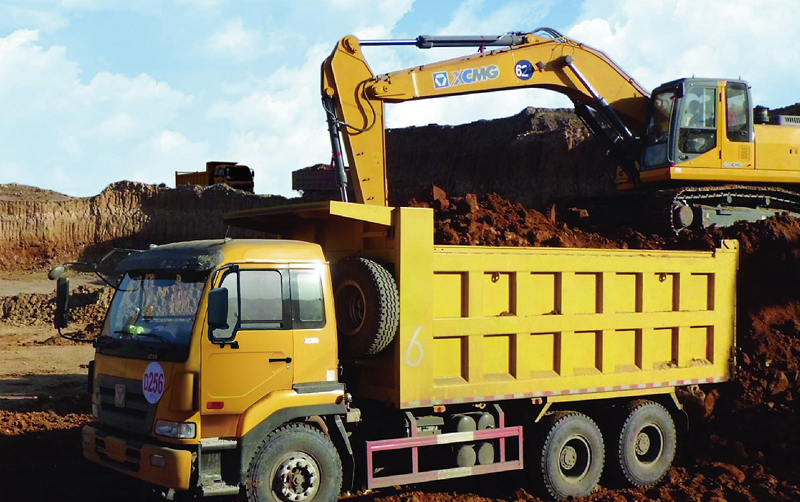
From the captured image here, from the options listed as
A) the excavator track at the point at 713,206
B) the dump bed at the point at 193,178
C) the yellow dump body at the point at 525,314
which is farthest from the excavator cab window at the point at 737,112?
the dump bed at the point at 193,178

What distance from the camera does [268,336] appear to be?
22.2ft

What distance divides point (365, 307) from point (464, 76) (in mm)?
7697

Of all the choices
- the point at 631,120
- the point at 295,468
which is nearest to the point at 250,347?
the point at 295,468

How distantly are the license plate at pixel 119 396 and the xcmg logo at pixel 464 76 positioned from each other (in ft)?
27.0

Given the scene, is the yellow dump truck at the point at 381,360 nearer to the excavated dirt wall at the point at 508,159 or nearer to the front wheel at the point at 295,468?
the front wheel at the point at 295,468

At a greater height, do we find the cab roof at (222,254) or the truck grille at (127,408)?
the cab roof at (222,254)

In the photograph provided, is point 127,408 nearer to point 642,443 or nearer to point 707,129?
point 642,443

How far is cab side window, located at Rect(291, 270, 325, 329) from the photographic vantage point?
6922 millimetres

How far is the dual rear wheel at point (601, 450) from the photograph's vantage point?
27.4 ft

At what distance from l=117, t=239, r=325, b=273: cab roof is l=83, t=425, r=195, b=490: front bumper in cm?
141

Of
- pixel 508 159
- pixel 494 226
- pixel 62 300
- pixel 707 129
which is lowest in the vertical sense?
pixel 62 300

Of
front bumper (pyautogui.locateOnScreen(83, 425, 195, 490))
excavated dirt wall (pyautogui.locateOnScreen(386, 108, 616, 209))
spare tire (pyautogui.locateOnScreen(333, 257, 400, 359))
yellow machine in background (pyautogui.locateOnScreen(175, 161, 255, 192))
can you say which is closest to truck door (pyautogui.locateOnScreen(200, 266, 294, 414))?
front bumper (pyautogui.locateOnScreen(83, 425, 195, 490))

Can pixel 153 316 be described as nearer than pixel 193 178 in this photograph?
Yes

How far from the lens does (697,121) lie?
587 inches
